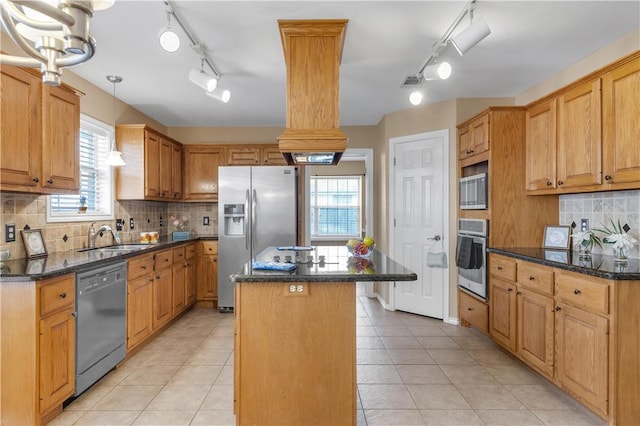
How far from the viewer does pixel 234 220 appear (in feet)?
14.8

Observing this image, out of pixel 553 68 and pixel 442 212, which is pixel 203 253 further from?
pixel 553 68

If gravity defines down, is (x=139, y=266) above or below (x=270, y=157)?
below

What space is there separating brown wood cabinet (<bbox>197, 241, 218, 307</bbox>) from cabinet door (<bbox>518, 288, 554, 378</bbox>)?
3.49 metres

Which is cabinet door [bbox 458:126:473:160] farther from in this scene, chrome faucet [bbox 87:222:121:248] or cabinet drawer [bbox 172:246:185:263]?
chrome faucet [bbox 87:222:121:248]

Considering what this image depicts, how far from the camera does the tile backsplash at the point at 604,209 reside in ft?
8.29

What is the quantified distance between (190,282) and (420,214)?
2991 millimetres

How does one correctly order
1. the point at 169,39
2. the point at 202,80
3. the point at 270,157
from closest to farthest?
the point at 169,39 < the point at 202,80 < the point at 270,157

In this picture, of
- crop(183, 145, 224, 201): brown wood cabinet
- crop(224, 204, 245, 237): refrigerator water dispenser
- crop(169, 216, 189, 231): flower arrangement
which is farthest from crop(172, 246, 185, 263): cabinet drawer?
crop(183, 145, 224, 201): brown wood cabinet

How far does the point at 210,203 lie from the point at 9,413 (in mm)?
3437

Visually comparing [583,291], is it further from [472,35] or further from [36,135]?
[36,135]

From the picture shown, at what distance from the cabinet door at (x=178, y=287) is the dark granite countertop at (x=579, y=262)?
334 centimetres

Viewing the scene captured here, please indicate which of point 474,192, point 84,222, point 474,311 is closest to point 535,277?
point 474,311

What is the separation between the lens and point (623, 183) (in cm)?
230

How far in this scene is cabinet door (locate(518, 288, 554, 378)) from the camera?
2.43 m
